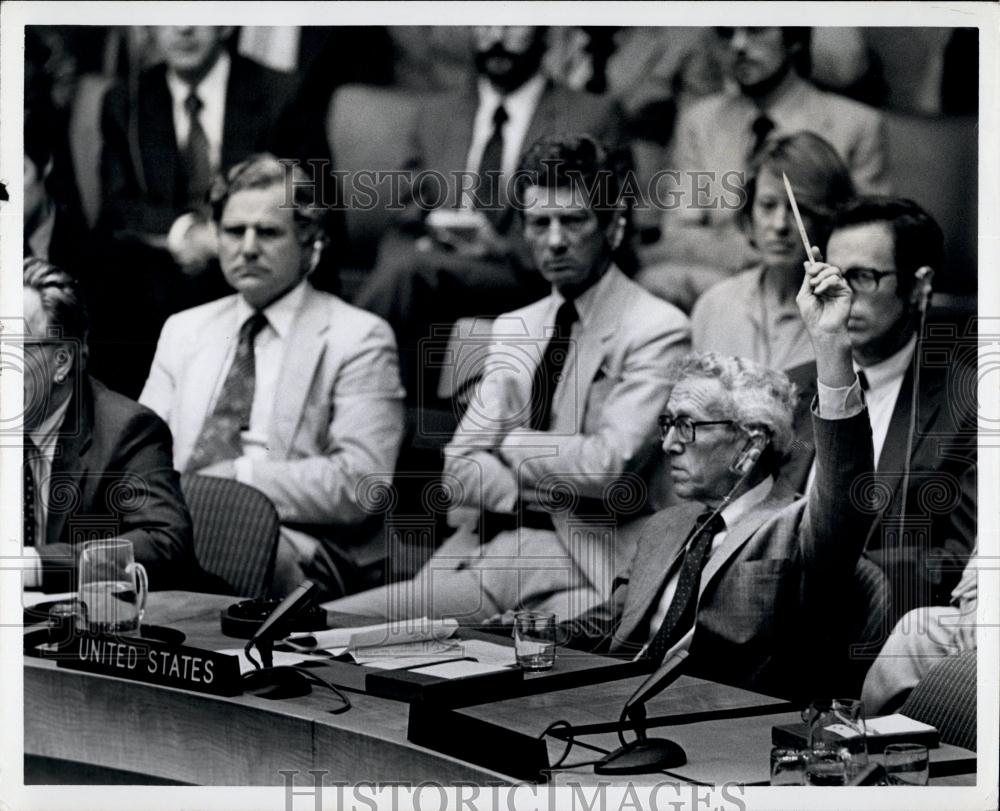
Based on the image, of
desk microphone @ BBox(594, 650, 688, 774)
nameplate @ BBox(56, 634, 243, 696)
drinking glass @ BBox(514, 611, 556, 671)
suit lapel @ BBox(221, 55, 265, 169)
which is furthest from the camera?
suit lapel @ BBox(221, 55, 265, 169)

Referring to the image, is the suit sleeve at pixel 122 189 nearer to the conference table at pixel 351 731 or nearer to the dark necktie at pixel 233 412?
the dark necktie at pixel 233 412

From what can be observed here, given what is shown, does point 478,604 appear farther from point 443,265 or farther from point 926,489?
point 926,489

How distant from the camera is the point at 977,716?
4.14 meters

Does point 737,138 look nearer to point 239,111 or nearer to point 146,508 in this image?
point 239,111

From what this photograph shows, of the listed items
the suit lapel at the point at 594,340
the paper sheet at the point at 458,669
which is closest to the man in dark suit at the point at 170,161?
the suit lapel at the point at 594,340

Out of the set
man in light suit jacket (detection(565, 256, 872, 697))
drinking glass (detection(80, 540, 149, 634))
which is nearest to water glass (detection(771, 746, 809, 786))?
man in light suit jacket (detection(565, 256, 872, 697))

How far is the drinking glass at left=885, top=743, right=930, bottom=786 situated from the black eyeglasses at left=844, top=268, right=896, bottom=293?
57.8 inches

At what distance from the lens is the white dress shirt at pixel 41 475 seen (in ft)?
14.5

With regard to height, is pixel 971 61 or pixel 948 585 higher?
pixel 971 61

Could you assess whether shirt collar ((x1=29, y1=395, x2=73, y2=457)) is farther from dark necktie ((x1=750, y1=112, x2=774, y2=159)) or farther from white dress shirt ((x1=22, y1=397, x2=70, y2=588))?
dark necktie ((x1=750, y1=112, x2=774, y2=159))

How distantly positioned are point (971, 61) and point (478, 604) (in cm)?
226

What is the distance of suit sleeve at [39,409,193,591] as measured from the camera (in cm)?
442

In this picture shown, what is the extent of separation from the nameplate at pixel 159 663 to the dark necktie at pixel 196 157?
1385 millimetres

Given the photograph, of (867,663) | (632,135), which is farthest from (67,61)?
(867,663)
